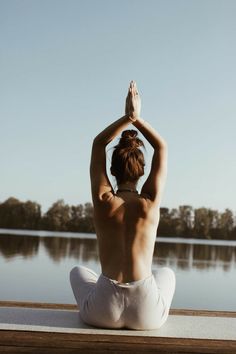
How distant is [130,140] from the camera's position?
2.32 m

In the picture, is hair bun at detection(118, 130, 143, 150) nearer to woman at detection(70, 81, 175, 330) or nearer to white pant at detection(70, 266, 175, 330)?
woman at detection(70, 81, 175, 330)

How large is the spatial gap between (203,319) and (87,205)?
102ft

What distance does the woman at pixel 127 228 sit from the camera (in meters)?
2.20

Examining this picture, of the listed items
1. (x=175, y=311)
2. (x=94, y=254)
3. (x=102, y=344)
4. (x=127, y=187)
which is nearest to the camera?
(x=102, y=344)

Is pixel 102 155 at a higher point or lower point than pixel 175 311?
higher

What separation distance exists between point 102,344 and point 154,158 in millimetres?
817

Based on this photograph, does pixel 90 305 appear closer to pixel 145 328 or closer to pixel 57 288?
pixel 145 328

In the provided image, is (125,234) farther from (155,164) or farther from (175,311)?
(175,311)

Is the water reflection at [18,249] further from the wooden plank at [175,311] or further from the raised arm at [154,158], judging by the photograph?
the raised arm at [154,158]

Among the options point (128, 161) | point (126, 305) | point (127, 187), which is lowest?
point (126, 305)

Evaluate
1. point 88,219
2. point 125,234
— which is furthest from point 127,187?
point 88,219

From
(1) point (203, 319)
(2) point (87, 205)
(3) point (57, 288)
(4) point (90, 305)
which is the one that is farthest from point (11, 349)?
(2) point (87, 205)

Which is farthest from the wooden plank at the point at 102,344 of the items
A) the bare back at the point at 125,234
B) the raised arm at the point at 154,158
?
the raised arm at the point at 154,158

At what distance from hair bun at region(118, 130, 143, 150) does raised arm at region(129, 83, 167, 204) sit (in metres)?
0.04
